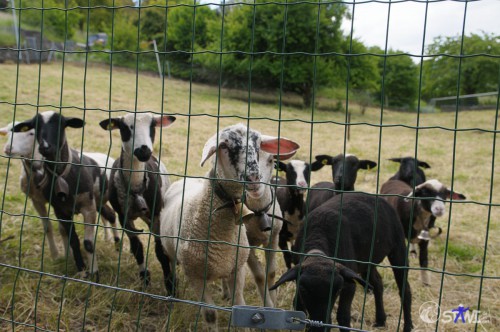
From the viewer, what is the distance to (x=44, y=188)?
459 cm

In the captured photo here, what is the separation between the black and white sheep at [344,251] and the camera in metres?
2.82

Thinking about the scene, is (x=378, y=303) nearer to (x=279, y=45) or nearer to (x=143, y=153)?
(x=143, y=153)

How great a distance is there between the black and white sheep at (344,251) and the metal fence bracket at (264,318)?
0.63 metres

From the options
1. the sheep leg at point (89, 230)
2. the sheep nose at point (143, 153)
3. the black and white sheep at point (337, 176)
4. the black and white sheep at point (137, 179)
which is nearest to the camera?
the sheep nose at point (143, 153)

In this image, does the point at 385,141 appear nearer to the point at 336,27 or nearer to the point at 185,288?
the point at 185,288

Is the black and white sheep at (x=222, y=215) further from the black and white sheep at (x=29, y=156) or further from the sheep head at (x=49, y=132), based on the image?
the black and white sheep at (x=29, y=156)

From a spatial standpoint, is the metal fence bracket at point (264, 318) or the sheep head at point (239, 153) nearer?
the metal fence bracket at point (264, 318)

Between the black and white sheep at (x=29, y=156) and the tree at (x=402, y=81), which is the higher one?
the tree at (x=402, y=81)

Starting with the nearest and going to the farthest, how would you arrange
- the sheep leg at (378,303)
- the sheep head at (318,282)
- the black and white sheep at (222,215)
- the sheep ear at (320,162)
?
the sheep head at (318,282)
the black and white sheep at (222,215)
the sheep leg at (378,303)
the sheep ear at (320,162)

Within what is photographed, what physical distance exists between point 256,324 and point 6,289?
250 centimetres

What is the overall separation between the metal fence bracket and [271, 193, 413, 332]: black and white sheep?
0.63 meters

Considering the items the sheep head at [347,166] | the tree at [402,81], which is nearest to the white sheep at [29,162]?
the sheep head at [347,166]

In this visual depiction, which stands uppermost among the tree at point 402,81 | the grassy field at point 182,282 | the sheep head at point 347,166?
the tree at point 402,81

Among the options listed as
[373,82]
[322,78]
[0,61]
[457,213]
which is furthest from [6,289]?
[373,82]
